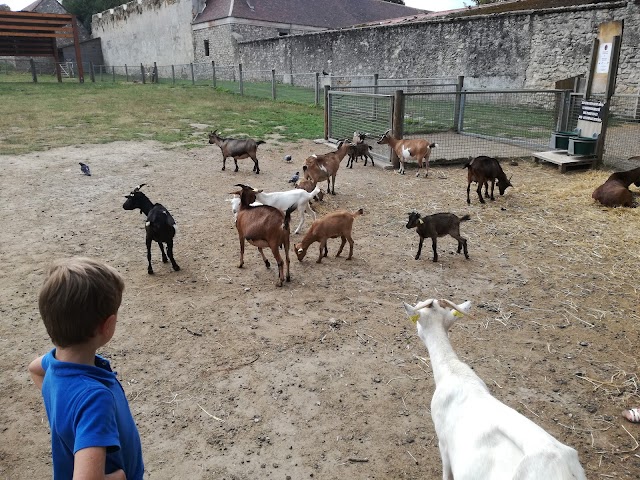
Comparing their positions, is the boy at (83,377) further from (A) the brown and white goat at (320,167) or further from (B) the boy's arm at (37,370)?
(A) the brown and white goat at (320,167)

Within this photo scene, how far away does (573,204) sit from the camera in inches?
292

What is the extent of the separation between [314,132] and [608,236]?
9257 millimetres

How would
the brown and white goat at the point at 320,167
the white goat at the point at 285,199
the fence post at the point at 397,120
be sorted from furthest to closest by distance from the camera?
the fence post at the point at 397,120
the brown and white goat at the point at 320,167
the white goat at the point at 285,199

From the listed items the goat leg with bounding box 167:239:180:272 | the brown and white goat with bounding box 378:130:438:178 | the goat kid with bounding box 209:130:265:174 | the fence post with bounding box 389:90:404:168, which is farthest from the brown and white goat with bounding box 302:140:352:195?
the goat leg with bounding box 167:239:180:272

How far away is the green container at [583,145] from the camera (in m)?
9.40

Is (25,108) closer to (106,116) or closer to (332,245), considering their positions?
(106,116)

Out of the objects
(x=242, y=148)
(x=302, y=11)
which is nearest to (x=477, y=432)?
(x=242, y=148)

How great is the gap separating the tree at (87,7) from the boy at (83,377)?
6583cm

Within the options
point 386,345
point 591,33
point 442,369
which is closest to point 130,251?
point 386,345

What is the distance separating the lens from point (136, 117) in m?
16.6

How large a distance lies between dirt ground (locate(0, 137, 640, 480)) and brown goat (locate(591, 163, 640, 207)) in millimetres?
278

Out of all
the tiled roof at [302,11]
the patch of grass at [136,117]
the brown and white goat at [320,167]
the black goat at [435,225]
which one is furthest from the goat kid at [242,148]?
the tiled roof at [302,11]

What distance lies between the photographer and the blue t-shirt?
129 cm

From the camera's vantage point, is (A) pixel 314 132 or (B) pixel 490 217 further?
(A) pixel 314 132
